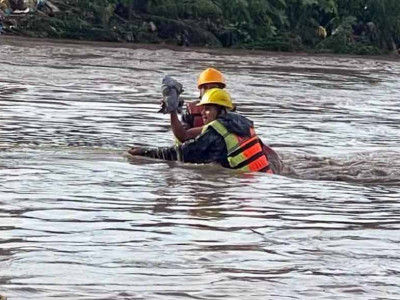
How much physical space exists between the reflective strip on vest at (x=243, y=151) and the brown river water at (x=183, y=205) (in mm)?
188

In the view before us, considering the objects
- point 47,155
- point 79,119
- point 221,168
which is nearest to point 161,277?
point 221,168

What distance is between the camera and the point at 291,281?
6215mm

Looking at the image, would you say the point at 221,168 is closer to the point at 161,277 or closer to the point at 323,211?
the point at 323,211

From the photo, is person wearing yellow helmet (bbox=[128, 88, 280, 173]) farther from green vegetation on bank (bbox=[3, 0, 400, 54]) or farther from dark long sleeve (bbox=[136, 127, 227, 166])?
green vegetation on bank (bbox=[3, 0, 400, 54])

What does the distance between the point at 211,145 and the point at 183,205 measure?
205cm

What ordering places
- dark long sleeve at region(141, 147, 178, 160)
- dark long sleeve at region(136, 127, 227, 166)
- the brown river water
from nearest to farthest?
the brown river water < dark long sleeve at region(136, 127, 227, 166) < dark long sleeve at region(141, 147, 178, 160)

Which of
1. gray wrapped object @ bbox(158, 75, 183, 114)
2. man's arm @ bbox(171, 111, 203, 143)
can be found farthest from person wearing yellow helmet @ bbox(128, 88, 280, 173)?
gray wrapped object @ bbox(158, 75, 183, 114)

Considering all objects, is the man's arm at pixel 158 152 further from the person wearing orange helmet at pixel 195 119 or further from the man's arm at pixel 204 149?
the person wearing orange helmet at pixel 195 119

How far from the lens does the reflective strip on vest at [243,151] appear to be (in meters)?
10.5

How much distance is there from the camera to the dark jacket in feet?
34.3

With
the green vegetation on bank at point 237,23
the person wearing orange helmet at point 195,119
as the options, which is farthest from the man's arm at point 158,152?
the green vegetation on bank at point 237,23

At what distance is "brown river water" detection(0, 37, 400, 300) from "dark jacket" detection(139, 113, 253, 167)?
11 cm

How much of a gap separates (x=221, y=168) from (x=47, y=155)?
175 centimetres

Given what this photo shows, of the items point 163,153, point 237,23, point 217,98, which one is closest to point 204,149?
point 217,98
